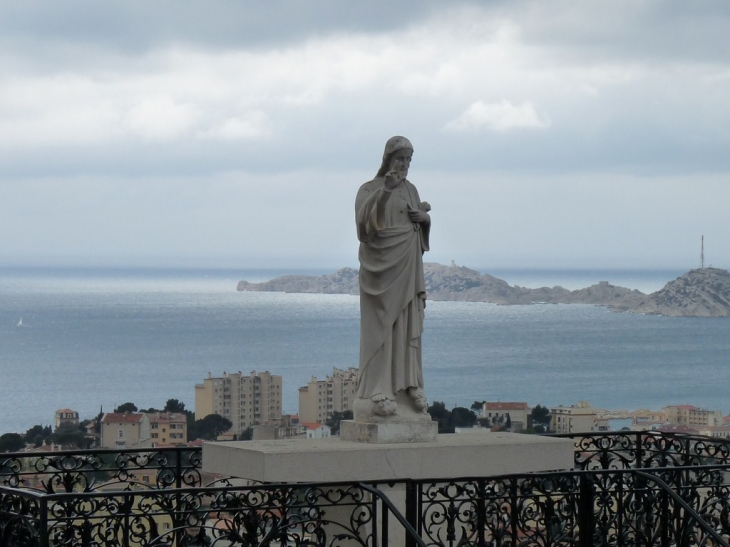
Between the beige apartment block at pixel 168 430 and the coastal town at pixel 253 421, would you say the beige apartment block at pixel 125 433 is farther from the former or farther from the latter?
the beige apartment block at pixel 168 430

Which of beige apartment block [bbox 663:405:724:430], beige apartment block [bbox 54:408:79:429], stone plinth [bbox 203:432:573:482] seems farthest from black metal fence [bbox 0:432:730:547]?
beige apartment block [bbox 663:405:724:430]

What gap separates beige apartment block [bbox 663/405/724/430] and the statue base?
26.8 m

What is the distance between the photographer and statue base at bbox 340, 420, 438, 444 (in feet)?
33.1

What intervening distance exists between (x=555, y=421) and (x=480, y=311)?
5643cm

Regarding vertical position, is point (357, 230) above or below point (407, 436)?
above

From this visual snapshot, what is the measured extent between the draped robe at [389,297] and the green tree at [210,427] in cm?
1288

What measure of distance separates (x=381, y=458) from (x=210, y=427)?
14.2 m

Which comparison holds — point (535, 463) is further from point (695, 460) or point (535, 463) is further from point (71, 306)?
point (71, 306)

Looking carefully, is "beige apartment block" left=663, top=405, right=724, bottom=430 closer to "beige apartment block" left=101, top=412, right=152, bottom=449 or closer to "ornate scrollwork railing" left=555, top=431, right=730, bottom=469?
"beige apartment block" left=101, top=412, right=152, bottom=449

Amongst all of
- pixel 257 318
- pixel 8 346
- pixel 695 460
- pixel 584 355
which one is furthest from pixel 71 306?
pixel 695 460

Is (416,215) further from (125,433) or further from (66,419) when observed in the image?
(66,419)

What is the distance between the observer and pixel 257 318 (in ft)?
310

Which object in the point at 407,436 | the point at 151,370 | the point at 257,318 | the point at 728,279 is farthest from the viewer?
the point at 257,318

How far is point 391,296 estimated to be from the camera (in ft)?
34.1
